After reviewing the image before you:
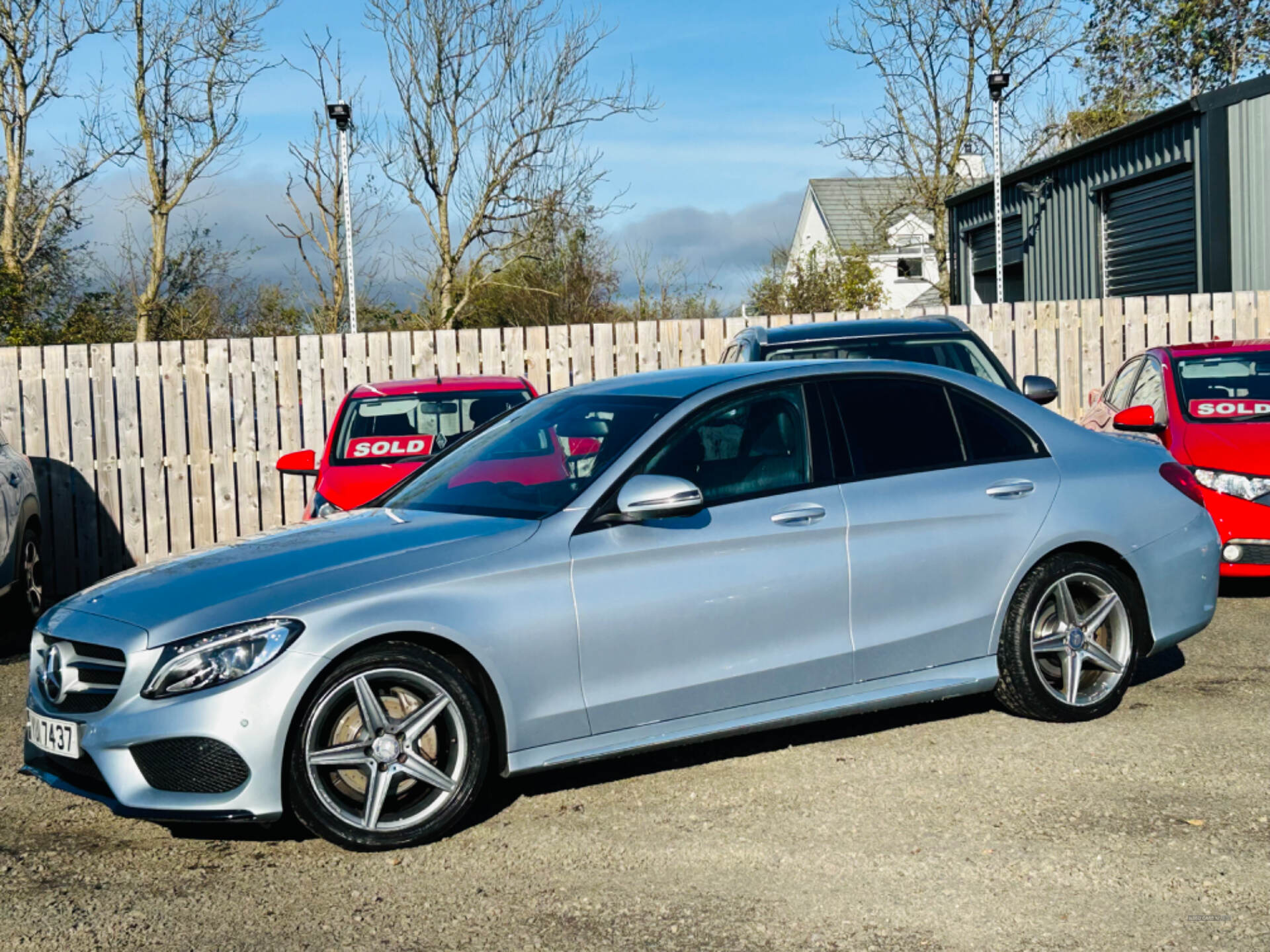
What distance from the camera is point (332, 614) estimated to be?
439 centimetres

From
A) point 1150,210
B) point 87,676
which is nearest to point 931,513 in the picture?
point 87,676

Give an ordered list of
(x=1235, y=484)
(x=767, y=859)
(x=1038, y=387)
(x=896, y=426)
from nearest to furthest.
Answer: (x=767, y=859) < (x=896, y=426) < (x=1235, y=484) < (x=1038, y=387)

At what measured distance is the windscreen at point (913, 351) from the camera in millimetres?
9391

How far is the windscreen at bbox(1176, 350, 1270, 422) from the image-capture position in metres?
9.35

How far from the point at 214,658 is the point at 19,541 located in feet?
19.5

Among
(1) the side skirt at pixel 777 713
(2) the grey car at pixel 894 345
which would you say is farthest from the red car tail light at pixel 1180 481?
(2) the grey car at pixel 894 345

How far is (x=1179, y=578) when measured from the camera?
20.0ft

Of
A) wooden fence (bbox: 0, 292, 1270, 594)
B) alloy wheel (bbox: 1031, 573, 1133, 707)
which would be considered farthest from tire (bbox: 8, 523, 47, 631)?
alloy wheel (bbox: 1031, 573, 1133, 707)

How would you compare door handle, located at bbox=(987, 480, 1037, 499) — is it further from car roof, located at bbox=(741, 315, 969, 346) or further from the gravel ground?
car roof, located at bbox=(741, 315, 969, 346)

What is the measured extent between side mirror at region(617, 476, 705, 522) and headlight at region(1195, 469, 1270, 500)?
5122mm

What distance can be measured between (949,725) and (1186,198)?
14.8 m

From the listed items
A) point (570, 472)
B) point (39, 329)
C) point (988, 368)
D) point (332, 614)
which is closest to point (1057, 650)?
point (570, 472)

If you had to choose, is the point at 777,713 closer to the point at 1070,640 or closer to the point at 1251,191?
the point at 1070,640

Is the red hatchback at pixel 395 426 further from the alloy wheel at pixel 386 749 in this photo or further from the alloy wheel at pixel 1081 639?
the alloy wheel at pixel 1081 639
